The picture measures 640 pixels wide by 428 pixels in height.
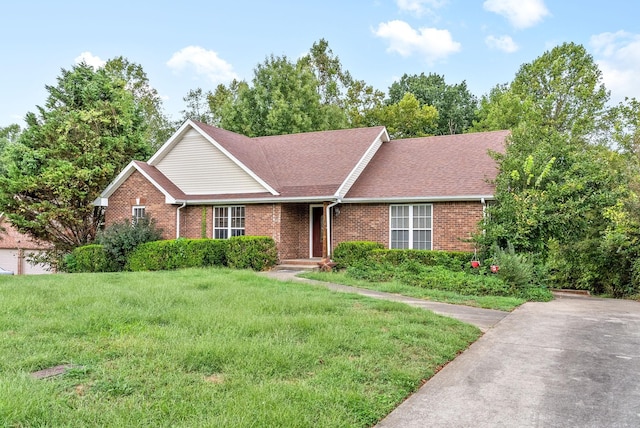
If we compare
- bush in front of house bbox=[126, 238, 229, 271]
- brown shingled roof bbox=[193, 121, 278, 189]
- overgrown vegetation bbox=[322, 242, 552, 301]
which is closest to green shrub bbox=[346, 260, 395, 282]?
overgrown vegetation bbox=[322, 242, 552, 301]

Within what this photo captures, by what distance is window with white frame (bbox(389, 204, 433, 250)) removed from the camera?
16453mm

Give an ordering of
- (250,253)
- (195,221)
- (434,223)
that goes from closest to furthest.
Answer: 1. (250,253)
2. (434,223)
3. (195,221)

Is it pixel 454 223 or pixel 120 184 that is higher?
pixel 120 184

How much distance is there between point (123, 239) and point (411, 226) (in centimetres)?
1045

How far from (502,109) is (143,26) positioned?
22329 mm

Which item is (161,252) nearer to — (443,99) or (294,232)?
(294,232)

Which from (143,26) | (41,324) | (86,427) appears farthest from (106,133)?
(86,427)

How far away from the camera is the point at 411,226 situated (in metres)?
16.6

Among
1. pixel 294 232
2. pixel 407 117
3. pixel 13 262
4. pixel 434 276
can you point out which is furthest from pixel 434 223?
pixel 13 262

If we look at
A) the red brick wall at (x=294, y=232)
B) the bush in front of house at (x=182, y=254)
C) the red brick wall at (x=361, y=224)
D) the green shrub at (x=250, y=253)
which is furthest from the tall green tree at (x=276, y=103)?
the green shrub at (x=250, y=253)

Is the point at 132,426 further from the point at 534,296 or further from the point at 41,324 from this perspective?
the point at 534,296

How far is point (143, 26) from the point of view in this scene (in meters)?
17.1

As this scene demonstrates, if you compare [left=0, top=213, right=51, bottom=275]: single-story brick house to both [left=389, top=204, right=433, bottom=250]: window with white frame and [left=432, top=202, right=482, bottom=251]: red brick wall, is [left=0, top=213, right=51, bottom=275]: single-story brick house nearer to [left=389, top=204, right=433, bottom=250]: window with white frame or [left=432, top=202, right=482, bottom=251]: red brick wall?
[left=389, top=204, right=433, bottom=250]: window with white frame

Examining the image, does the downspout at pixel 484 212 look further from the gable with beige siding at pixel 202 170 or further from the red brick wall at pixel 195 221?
the red brick wall at pixel 195 221
